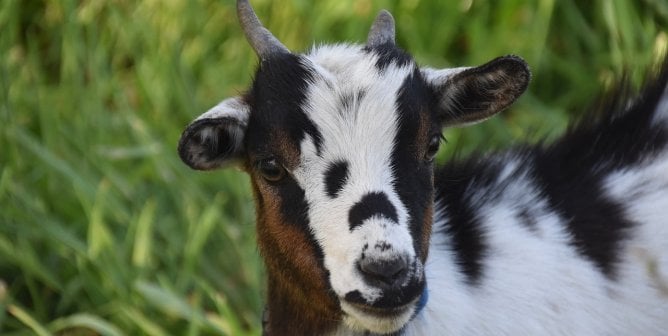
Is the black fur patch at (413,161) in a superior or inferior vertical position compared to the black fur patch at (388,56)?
inferior

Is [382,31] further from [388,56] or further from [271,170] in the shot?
[271,170]

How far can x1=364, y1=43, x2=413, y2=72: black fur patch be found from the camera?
2.79 meters

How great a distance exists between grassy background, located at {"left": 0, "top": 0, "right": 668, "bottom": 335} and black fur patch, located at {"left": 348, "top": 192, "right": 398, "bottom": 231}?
1.03 meters

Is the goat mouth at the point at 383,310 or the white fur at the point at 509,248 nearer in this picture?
the goat mouth at the point at 383,310

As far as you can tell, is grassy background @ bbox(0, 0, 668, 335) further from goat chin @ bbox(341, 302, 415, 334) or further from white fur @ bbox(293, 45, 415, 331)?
goat chin @ bbox(341, 302, 415, 334)

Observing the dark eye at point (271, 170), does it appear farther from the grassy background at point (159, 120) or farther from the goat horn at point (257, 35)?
the grassy background at point (159, 120)

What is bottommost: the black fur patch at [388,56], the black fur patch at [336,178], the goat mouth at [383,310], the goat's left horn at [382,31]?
the goat mouth at [383,310]

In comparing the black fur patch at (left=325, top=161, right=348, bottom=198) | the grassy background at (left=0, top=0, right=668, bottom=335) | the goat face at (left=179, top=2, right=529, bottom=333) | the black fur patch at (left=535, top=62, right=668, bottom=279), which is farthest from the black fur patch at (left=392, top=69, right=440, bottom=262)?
the grassy background at (left=0, top=0, right=668, bottom=335)

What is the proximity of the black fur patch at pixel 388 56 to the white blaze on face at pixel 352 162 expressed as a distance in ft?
0.06

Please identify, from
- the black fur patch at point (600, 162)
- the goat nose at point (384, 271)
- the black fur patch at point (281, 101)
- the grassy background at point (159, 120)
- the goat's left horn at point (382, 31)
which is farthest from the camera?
the grassy background at point (159, 120)

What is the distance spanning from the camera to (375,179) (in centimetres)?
261

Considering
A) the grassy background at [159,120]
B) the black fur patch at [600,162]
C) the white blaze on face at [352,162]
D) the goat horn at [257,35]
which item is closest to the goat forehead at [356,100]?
the white blaze on face at [352,162]

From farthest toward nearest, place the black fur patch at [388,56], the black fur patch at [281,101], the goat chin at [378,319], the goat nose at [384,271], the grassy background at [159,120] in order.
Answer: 1. the grassy background at [159,120]
2. the black fur patch at [388,56]
3. the black fur patch at [281,101]
4. the goat chin at [378,319]
5. the goat nose at [384,271]

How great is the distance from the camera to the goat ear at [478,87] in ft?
9.32
